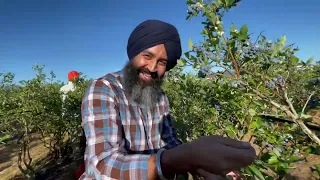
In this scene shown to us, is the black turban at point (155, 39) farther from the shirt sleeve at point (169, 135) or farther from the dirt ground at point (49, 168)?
the dirt ground at point (49, 168)

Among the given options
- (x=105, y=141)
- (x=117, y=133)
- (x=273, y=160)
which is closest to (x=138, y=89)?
(x=117, y=133)

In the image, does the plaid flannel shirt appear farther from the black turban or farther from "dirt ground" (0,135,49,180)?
"dirt ground" (0,135,49,180)

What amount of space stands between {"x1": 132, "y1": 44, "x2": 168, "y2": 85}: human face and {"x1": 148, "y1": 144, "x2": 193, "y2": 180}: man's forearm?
903 millimetres

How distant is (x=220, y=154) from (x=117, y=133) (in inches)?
22.7

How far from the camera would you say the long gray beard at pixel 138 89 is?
155cm

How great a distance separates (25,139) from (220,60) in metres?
6.77

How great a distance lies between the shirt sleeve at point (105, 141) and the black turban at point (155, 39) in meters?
0.44

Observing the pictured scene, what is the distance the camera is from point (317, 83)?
2.35 meters

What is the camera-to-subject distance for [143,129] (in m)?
1.55

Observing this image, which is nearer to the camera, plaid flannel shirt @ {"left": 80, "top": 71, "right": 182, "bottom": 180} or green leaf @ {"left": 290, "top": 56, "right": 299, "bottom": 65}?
plaid flannel shirt @ {"left": 80, "top": 71, "right": 182, "bottom": 180}

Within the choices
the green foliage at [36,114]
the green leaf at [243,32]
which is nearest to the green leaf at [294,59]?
the green leaf at [243,32]

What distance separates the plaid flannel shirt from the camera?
2.87 ft

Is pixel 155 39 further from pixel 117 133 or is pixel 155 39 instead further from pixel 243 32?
pixel 117 133

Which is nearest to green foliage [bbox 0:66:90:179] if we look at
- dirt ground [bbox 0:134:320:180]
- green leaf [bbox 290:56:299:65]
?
dirt ground [bbox 0:134:320:180]
